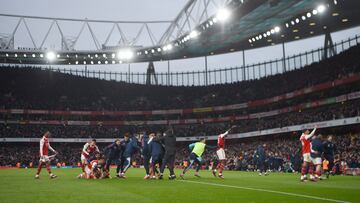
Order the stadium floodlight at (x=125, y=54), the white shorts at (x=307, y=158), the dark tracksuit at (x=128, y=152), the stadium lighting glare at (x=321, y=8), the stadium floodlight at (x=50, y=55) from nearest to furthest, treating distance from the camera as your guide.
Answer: the white shorts at (x=307, y=158), the dark tracksuit at (x=128, y=152), the stadium lighting glare at (x=321, y=8), the stadium floodlight at (x=125, y=54), the stadium floodlight at (x=50, y=55)

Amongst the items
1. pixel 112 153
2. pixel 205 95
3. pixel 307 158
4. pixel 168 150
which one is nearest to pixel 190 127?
pixel 205 95

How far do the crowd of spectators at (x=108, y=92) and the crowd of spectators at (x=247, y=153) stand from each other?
7.72 m

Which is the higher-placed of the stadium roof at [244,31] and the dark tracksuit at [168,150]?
the stadium roof at [244,31]

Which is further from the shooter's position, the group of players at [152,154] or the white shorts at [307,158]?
the group of players at [152,154]

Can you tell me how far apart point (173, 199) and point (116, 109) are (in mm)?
68600

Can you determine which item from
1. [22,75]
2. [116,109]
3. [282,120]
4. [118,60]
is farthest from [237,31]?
[22,75]

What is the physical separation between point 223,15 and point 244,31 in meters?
15.9

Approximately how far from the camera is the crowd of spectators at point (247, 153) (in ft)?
118

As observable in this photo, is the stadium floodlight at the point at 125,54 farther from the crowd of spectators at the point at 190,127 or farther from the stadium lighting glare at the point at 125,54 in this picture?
the crowd of spectators at the point at 190,127

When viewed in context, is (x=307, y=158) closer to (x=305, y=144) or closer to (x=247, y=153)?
(x=305, y=144)

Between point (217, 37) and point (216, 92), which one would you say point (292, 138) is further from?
point (216, 92)

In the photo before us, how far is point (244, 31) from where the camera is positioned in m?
58.9

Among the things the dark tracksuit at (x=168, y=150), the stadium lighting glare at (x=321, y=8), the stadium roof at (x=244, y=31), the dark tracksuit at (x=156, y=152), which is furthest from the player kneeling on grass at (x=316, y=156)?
the stadium lighting glare at (x=321, y=8)

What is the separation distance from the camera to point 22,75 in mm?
78125
